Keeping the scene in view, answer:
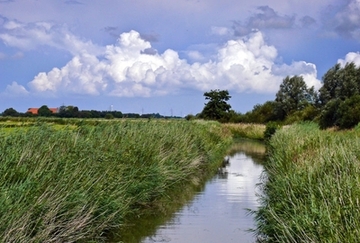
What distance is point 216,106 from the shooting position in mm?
67750

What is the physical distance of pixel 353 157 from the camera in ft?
29.8

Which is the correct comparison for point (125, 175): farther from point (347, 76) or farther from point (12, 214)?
point (347, 76)

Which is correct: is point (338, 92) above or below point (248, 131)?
above

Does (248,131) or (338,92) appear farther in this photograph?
(248,131)

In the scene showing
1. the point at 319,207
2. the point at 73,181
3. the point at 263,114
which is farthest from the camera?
the point at 263,114

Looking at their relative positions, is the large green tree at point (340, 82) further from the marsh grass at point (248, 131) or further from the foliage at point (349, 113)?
the foliage at point (349, 113)

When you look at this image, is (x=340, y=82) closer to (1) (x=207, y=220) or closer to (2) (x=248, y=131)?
(2) (x=248, y=131)

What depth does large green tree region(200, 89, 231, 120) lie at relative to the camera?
67.0 metres

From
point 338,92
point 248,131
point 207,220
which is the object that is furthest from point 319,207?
point 248,131

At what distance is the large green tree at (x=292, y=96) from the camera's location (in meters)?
64.0

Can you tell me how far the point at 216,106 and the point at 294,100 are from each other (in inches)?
389

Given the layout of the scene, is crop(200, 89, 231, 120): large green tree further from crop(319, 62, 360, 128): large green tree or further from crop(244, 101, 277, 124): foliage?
crop(319, 62, 360, 128): large green tree

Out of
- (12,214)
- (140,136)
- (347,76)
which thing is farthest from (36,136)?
(347,76)

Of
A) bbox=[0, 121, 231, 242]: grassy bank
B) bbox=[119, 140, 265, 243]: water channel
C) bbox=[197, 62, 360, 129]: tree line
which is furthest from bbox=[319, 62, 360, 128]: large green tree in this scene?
bbox=[0, 121, 231, 242]: grassy bank
